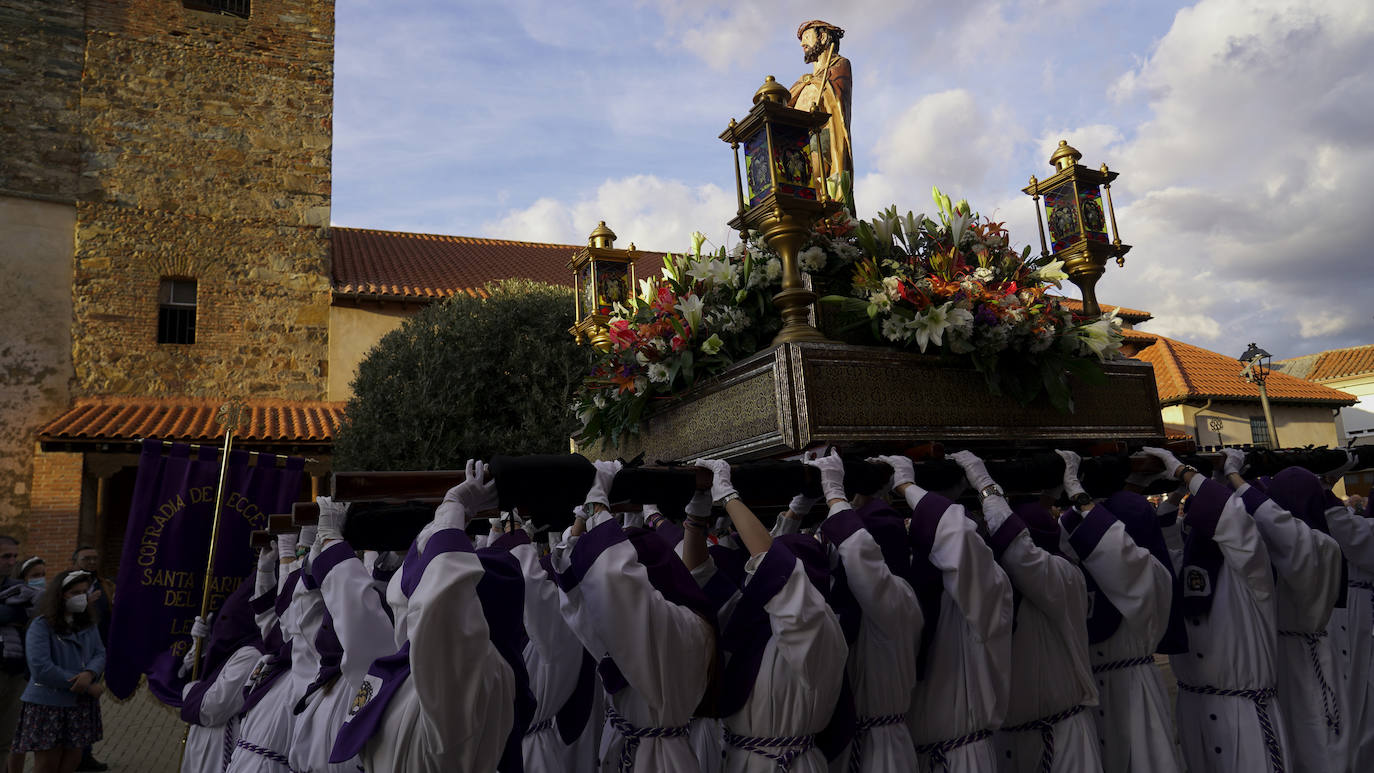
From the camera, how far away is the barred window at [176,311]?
49.2 ft

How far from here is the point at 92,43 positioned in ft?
49.4

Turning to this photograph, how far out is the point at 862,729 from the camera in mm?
3256

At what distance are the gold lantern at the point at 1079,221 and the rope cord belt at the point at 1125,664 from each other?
187cm

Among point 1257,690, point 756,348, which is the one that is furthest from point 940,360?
point 1257,690

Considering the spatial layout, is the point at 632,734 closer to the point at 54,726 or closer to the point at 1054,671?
the point at 1054,671

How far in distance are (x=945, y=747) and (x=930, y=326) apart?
5.48ft

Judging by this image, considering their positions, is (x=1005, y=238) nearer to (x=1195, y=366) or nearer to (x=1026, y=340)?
(x=1026, y=340)

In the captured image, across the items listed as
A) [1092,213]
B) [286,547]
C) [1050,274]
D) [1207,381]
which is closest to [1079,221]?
[1092,213]

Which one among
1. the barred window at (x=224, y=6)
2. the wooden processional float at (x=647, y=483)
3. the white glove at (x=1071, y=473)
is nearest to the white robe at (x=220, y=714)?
the wooden processional float at (x=647, y=483)

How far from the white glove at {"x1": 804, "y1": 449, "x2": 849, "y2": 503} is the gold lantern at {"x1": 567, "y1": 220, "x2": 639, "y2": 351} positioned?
2.91m

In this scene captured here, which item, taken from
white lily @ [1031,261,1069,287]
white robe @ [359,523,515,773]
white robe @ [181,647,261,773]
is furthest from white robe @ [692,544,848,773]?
white robe @ [181,647,261,773]

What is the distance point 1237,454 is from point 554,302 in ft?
32.6

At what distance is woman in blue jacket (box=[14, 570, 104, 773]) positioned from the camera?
6.97 meters

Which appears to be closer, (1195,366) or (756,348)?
(756,348)
